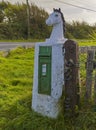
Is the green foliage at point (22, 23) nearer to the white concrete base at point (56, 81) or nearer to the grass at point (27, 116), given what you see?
the grass at point (27, 116)

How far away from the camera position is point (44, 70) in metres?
5.62

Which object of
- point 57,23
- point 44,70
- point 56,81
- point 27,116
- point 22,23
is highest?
point 22,23

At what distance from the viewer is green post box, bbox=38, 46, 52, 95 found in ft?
18.2

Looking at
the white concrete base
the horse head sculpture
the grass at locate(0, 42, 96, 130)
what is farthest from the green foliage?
the white concrete base

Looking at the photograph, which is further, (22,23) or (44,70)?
(22,23)

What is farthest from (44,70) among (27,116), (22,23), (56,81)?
(22,23)

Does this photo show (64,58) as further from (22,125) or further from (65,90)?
(22,125)

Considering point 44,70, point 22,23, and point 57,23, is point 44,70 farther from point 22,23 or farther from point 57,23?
point 22,23

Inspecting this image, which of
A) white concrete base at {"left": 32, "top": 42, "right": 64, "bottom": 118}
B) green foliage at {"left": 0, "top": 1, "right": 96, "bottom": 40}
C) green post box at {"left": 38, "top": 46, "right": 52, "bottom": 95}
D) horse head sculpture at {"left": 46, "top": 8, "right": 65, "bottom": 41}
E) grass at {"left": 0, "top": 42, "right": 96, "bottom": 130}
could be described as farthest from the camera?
green foliage at {"left": 0, "top": 1, "right": 96, "bottom": 40}

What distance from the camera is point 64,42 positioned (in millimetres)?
5453

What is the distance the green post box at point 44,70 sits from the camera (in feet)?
18.2

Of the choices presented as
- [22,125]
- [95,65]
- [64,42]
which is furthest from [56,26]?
[22,125]

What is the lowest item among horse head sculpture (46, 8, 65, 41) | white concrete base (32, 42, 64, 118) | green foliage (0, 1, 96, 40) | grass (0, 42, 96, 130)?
grass (0, 42, 96, 130)

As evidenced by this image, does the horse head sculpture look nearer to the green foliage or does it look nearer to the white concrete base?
the white concrete base
